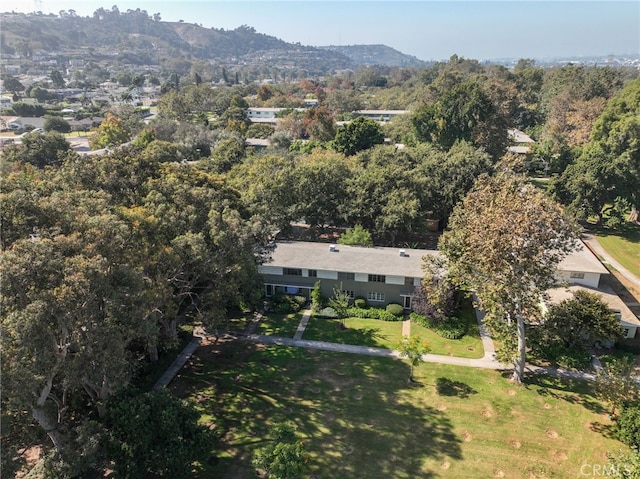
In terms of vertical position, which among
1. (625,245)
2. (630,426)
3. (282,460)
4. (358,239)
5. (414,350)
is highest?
(358,239)

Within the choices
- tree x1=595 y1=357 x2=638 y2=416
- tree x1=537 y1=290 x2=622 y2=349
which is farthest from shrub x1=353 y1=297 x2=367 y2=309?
tree x1=595 y1=357 x2=638 y2=416

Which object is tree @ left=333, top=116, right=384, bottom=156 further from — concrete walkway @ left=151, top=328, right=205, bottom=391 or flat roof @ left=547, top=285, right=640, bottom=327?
concrete walkway @ left=151, top=328, right=205, bottom=391

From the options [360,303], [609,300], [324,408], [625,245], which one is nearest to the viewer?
[324,408]

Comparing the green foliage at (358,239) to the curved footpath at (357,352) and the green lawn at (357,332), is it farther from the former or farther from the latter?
the curved footpath at (357,352)

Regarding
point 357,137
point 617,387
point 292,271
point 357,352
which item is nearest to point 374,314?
point 357,352

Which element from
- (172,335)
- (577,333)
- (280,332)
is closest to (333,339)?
(280,332)

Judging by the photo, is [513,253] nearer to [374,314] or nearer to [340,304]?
[374,314]

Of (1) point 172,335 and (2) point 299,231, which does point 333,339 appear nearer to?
(1) point 172,335
